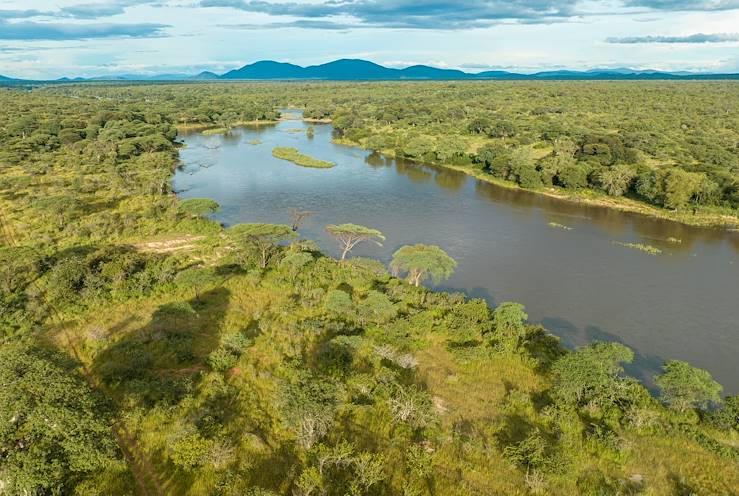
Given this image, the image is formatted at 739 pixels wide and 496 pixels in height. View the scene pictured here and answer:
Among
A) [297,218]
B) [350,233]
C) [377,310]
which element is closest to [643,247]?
[350,233]

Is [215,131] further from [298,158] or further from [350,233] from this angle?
[350,233]

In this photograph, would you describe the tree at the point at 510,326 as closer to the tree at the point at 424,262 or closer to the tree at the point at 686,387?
the tree at the point at 424,262

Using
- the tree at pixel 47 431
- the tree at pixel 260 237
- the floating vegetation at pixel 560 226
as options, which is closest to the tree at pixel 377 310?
the tree at pixel 260 237

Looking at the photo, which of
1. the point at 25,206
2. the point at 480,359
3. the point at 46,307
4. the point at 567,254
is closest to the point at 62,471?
the point at 46,307

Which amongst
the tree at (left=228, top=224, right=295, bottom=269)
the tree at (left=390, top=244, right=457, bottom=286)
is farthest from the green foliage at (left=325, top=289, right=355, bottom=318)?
the tree at (left=228, top=224, right=295, bottom=269)

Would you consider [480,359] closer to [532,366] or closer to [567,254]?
[532,366]

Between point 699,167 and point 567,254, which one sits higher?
point 699,167
